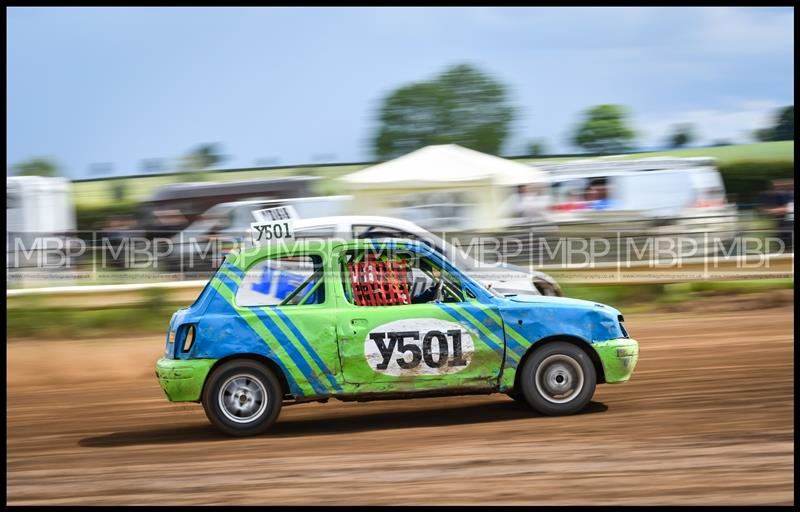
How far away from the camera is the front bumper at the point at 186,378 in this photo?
26.6ft

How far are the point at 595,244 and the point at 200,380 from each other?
10.6m

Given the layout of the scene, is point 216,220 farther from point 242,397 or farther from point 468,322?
point 468,322

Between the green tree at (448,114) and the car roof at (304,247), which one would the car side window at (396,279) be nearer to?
the car roof at (304,247)

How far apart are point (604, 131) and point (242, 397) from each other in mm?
25441

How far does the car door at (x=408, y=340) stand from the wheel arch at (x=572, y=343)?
0.22m

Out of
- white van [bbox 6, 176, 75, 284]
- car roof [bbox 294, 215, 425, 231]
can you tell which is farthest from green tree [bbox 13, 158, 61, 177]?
car roof [bbox 294, 215, 425, 231]

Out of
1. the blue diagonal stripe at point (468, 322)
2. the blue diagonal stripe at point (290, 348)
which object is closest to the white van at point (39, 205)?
the blue diagonal stripe at point (290, 348)

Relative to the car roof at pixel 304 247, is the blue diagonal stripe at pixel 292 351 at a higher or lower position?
lower

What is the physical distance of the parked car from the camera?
8156 mm

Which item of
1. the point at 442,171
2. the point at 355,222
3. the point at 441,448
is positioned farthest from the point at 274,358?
the point at 442,171

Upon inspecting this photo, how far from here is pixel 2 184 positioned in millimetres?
12008

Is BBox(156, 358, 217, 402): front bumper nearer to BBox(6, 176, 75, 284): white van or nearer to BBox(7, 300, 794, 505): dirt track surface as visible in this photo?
BBox(7, 300, 794, 505): dirt track surface

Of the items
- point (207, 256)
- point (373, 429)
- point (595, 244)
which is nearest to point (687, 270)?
point (595, 244)

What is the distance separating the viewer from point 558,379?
8.49 metres
